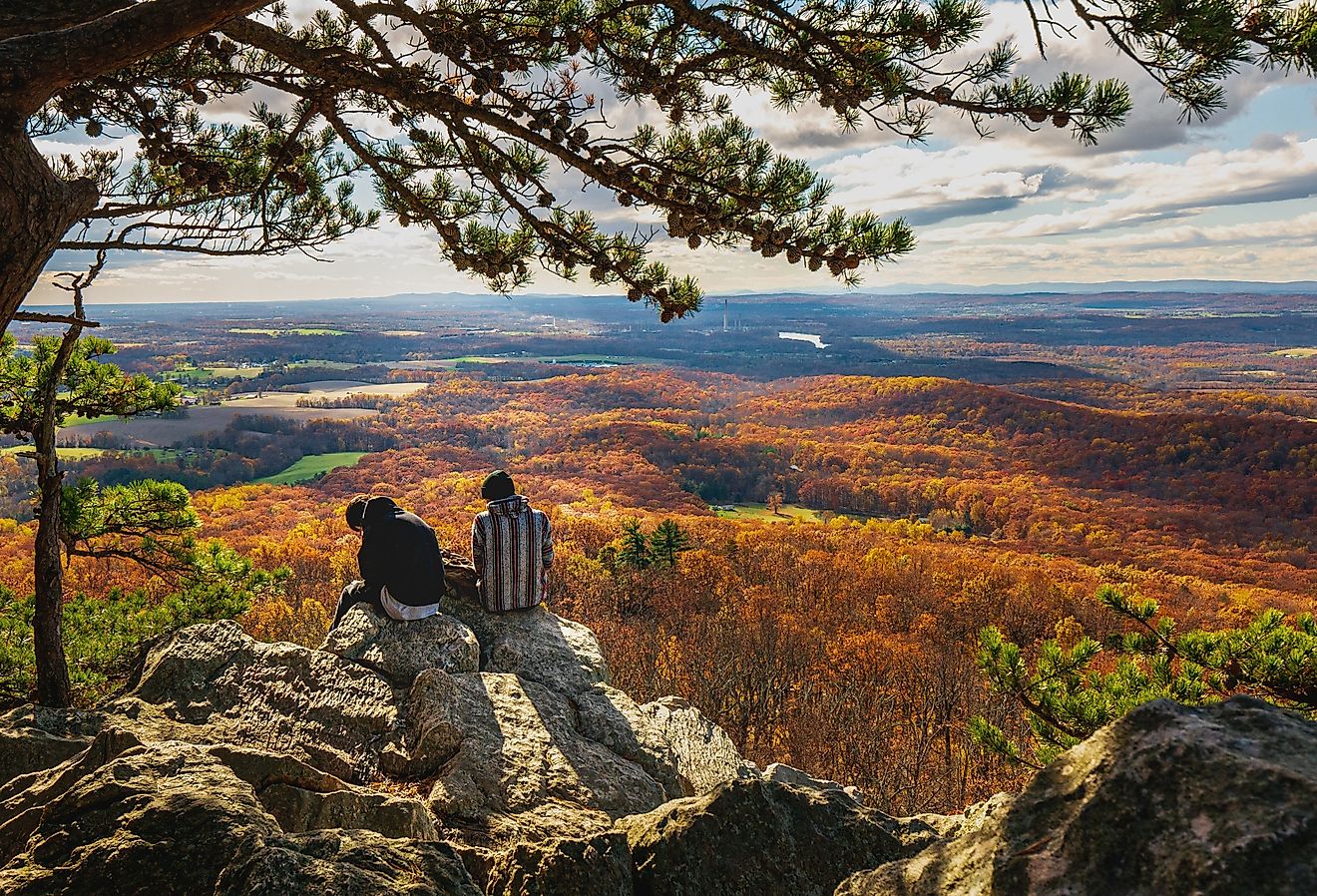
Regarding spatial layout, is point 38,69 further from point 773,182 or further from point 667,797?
point 667,797

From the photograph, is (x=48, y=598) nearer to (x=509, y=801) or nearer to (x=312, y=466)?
(x=509, y=801)

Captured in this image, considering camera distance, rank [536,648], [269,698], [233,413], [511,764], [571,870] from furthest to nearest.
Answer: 1. [233,413]
2. [536,648]
3. [269,698]
4. [511,764]
5. [571,870]

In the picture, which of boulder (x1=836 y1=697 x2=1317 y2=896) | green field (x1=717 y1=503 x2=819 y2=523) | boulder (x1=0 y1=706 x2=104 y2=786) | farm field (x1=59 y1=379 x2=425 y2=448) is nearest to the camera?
boulder (x1=836 y1=697 x2=1317 y2=896)

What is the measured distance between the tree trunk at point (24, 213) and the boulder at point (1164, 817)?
277 centimetres

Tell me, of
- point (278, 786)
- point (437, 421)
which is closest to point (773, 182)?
point (278, 786)

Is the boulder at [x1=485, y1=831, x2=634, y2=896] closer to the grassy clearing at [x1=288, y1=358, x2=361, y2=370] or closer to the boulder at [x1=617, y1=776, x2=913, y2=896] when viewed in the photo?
the boulder at [x1=617, y1=776, x2=913, y2=896]

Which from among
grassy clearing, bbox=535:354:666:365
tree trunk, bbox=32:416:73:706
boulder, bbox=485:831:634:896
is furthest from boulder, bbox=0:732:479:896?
grassy clearing, bbox=535:354:666:365

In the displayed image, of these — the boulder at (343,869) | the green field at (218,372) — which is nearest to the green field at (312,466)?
the green field at (218,372)

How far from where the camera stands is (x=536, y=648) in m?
5.81

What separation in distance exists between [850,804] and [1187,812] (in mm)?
1449

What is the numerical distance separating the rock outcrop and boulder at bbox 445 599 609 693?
11.2 inches

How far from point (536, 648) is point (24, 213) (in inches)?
179

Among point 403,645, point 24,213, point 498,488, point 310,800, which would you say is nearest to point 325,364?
point 498,488

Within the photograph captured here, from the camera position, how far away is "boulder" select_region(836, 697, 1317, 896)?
108 cm
